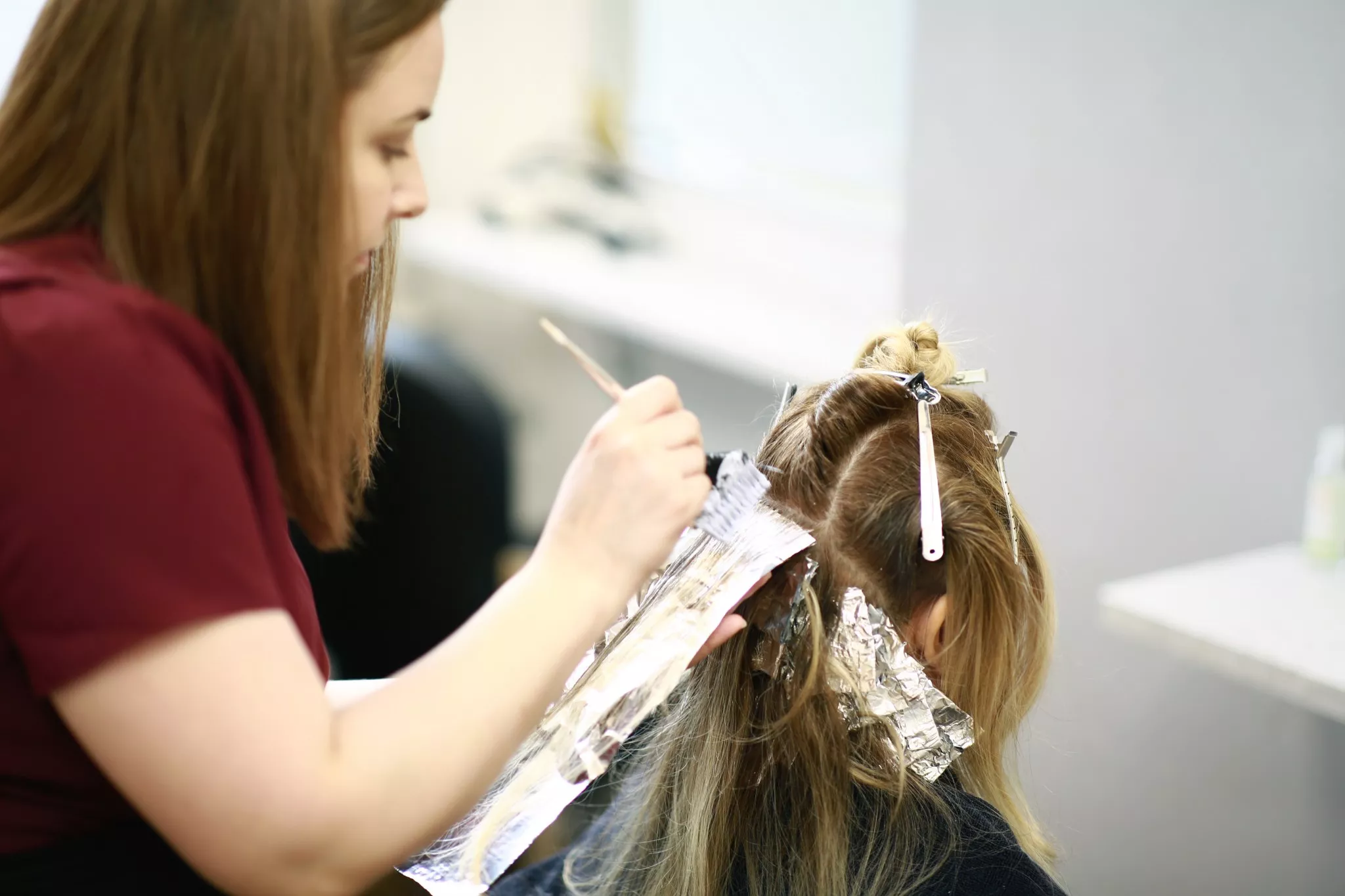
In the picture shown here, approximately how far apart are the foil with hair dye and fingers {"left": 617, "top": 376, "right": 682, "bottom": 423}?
279 mm

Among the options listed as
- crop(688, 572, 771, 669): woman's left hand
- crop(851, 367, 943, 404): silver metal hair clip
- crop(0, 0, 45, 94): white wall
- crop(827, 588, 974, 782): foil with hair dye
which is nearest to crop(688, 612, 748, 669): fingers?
crop(688, 572, 771, 669): woman's left hand

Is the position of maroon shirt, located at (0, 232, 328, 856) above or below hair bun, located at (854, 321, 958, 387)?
above

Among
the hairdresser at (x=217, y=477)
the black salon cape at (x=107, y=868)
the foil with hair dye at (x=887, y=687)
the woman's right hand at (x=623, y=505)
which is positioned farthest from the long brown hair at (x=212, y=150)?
the foil with hair dye at (x=887, y=687)

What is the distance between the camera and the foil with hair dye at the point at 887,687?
95 centimetres

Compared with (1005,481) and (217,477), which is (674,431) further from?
(1005,481)

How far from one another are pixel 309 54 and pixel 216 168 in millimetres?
76

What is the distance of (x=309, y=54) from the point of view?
2.09 ft

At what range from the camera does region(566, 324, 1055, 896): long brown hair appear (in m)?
0.98

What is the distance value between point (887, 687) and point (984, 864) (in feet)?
0.51

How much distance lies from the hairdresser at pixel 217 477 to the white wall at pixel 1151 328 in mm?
1035

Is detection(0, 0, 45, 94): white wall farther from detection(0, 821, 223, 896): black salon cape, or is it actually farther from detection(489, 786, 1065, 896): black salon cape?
detection(489, 786, 1065, 896): black salon cape

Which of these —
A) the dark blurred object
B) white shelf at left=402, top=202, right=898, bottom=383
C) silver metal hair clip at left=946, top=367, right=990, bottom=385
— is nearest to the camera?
silver metal hair clip at left=946, top=367, right=990, bottom=385

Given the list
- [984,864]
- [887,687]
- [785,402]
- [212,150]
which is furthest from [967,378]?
[212,150]

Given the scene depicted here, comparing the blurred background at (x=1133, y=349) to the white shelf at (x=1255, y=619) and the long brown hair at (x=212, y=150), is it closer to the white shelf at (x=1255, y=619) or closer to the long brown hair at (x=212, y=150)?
the white shelf at (x=1255, y=619)
